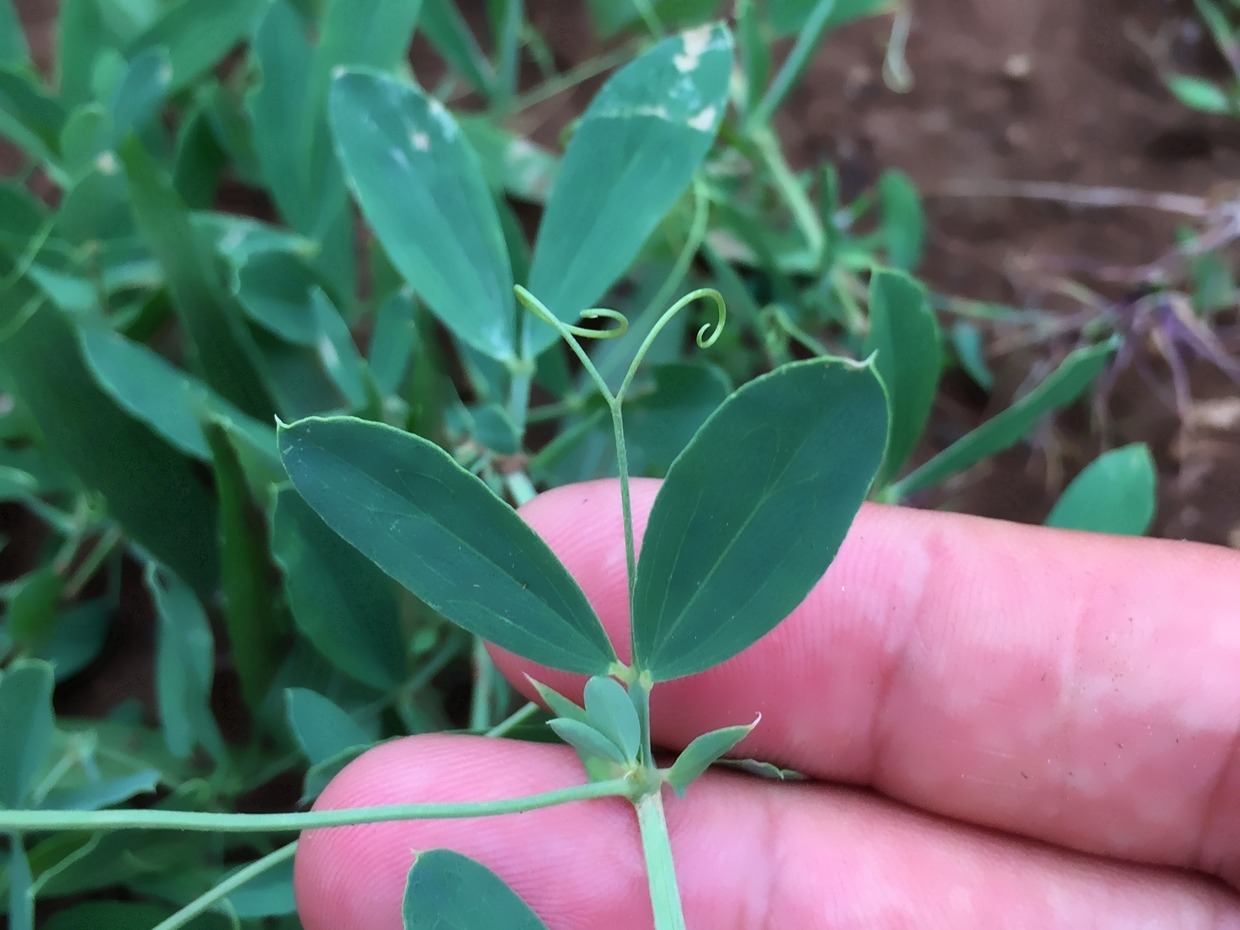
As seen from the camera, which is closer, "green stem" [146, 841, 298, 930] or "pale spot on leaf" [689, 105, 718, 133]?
"green stem" [146, 841, 298, 930]

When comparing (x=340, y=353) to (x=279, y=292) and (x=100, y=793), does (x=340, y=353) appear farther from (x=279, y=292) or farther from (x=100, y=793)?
(x=100, y=793)

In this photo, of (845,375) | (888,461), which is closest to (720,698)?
(888,461)

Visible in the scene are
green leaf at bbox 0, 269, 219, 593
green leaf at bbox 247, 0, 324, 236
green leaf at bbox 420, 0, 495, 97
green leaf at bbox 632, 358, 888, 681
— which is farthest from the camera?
green leaf at bbox 420, 0, 495, 97

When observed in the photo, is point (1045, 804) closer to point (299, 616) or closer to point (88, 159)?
point (299, 616)

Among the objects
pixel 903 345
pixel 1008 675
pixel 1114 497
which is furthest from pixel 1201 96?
pixel 1008 675

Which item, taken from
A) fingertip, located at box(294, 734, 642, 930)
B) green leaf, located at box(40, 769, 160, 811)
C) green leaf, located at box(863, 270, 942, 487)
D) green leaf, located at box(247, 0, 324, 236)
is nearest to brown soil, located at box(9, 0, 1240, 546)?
green leaf, located at box(863, 270, 942, 487)

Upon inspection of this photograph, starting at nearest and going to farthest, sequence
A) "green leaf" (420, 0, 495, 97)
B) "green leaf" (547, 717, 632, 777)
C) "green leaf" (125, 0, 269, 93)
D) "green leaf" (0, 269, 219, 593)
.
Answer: "green leaf" (547, 717, 632, 777) < "green leaf" (0, 269, 219, 593) < "green leaf" (125, 0, 269, 93) < "green leaf" (420, 0, 495, 97)

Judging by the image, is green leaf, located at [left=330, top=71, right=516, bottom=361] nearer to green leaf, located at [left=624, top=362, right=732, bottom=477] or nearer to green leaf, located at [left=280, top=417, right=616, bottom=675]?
green leaf, located at [left=624, top=362, right=732, bottom=477]

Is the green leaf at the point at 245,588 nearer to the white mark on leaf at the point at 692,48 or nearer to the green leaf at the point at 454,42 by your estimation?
the white mark on leaf at the point at 692,48
